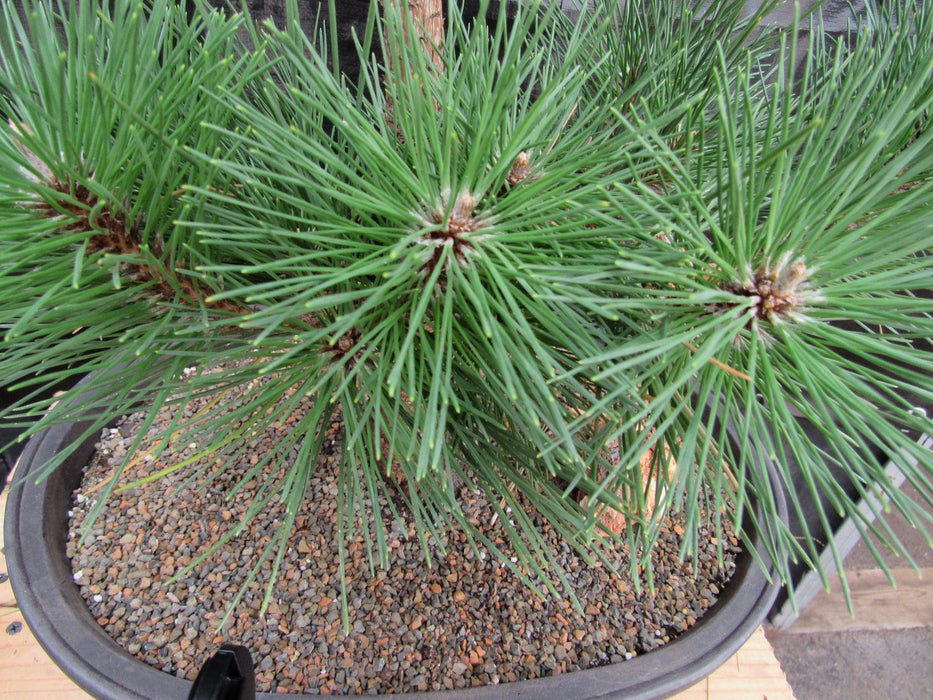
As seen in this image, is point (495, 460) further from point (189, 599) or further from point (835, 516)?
point (835, 516)

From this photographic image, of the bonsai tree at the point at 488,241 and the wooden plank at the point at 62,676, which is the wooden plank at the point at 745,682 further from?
the bonsai tree at the point at 488,241

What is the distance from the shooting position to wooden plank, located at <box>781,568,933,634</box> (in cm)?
99

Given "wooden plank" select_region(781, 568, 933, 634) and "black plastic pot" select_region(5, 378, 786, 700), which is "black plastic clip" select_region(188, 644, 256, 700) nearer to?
"black plastic pot" select_region(5, 378, 786, 700)

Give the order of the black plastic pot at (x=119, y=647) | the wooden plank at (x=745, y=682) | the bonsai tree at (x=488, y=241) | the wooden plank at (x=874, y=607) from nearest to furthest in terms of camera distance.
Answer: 1. the bonsai tree at (x=488, y=241)
2. the black plastic pot at (x=119, y=647)
3. the wooden plank at (x=745, y=682)
4. the wooden plank at (x=874, y=607)

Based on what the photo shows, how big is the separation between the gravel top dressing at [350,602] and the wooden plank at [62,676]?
0.09m

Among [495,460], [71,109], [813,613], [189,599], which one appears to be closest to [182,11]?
[71,109]

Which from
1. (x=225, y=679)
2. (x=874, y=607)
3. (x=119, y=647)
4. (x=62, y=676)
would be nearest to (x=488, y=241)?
(x=225, y=679)

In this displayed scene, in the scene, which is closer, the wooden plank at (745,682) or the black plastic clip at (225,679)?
the black plastic clip at (225,679)

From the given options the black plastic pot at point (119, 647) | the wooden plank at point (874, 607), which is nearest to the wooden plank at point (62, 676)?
the black plastic pot at point (119, 647)

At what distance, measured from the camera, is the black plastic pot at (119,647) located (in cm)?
43

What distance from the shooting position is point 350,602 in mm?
515

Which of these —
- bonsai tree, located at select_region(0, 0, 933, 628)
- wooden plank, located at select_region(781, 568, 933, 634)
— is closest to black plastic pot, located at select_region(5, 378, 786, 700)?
bonsai tree, located at select_region(0, 0, 933, 628)

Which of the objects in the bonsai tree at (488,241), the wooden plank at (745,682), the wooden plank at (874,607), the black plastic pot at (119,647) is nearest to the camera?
the bonsai tree at (488,241)

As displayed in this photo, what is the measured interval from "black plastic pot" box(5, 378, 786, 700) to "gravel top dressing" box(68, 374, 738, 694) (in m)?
0.03
